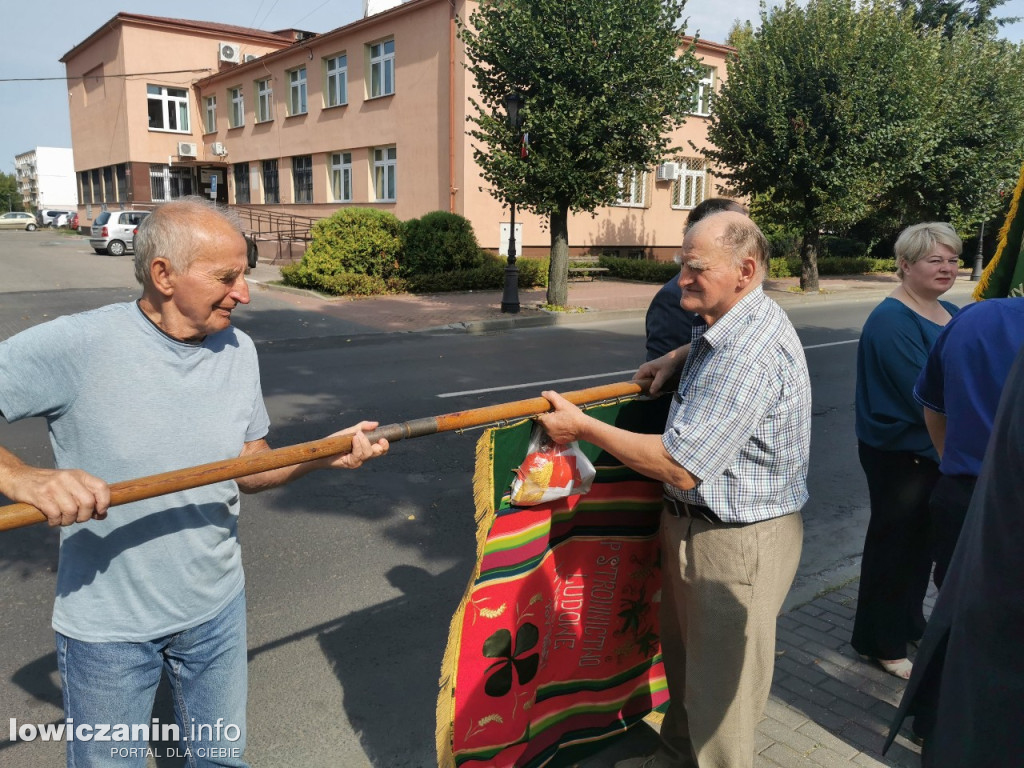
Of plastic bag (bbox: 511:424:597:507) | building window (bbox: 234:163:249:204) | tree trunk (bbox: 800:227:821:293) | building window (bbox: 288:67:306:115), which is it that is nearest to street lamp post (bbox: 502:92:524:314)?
tree trunk (bbox: 800:227:821:293)

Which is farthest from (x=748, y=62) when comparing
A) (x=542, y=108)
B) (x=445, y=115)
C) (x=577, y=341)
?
(x=577, y=341)

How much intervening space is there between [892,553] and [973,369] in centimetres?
130

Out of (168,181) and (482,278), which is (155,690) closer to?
(482,278)

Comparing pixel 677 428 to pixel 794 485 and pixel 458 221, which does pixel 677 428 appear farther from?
pixel 458 221

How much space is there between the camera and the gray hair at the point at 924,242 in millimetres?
3369

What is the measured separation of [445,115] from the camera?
22.6 meters

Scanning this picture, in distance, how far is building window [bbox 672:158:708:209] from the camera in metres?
28.4

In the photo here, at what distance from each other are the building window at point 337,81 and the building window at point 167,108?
13.4m

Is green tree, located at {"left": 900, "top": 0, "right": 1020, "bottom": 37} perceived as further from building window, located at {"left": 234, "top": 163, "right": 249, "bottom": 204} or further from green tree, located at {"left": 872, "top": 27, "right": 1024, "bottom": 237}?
building window, located at {"left": 234, "top": 163, "right": 249, "bottom": 204}

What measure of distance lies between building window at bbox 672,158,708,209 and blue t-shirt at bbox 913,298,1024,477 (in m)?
27.0

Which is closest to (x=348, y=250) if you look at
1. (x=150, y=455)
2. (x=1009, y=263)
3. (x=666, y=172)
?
(x=666, y=172)

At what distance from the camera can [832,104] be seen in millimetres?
17422

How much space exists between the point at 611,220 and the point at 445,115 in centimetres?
725

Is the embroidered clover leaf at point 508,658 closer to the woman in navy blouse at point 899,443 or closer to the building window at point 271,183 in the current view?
the woman in navy blouse at point 899,443
